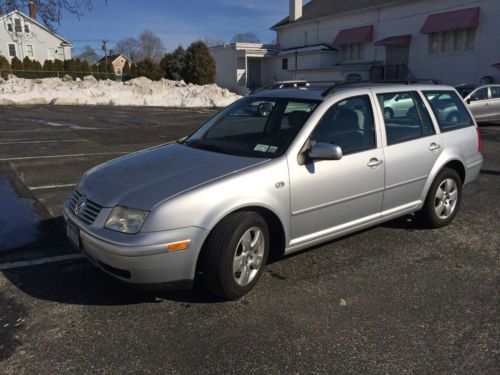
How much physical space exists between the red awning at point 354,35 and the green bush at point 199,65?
39.5 ft

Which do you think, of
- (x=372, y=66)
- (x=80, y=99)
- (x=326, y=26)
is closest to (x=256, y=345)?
(x=80, y=99)

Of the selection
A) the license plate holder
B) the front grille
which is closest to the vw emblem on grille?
the front grille

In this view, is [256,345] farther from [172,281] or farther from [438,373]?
[438,373]

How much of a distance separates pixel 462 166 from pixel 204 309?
12.0 feet

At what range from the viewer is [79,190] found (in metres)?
3.84

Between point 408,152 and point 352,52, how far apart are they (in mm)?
33875

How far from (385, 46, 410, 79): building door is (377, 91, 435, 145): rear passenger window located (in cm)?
2840

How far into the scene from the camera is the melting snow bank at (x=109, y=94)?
91.6 feet

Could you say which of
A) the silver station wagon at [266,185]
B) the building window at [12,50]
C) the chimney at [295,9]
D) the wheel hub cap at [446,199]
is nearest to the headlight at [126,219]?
the silver station wagon at [266,185]

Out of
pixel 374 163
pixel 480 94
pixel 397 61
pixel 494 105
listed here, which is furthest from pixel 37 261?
pixel 397 61

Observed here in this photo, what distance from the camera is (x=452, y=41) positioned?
2775cm

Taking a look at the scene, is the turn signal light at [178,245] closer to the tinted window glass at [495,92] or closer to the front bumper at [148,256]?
the front bumper at [148,256]

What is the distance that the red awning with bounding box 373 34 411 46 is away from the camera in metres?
30.5

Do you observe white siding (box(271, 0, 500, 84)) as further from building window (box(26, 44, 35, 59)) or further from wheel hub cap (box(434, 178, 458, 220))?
building window (box(26, 44, 35, 59))
